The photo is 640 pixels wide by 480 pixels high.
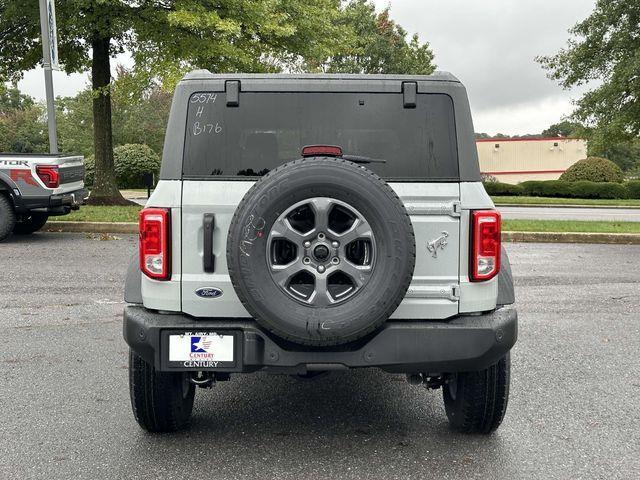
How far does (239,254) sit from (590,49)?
2302cm

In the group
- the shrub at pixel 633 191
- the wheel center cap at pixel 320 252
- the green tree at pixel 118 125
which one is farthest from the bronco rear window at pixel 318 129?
the green tree at pixel 118 125

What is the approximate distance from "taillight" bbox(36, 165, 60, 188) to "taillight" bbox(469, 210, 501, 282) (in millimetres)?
9936

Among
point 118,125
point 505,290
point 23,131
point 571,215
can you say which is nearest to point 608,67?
point 571,215

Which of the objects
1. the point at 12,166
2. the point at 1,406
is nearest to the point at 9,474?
the point at 1,406

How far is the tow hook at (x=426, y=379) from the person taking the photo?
3.80m

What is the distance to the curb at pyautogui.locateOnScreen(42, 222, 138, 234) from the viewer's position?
1378 centimetres

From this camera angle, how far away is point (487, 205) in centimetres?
353

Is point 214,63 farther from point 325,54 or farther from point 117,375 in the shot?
point 117,375

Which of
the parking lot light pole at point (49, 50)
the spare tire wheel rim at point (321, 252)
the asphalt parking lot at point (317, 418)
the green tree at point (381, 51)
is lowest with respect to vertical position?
the asphalt parking lot at point (317, 418)

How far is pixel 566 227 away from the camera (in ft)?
49.3

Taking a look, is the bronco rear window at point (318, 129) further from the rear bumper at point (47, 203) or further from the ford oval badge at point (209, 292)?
the rear bumper at point (47, 203)

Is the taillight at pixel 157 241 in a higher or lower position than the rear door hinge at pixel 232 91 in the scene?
lower

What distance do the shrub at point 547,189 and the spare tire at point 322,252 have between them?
34550 millimetres

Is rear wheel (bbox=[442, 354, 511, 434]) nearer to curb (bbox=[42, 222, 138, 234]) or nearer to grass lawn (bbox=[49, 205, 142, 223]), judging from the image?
curb (bbox=[42, 222, 138, 234])
